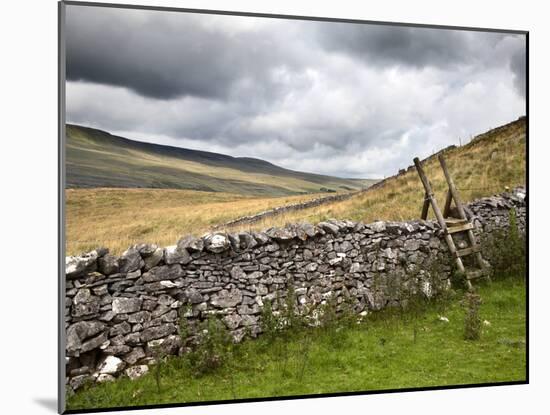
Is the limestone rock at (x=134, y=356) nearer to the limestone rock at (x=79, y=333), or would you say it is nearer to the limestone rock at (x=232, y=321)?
the limestone rock at (x=79, y=333)

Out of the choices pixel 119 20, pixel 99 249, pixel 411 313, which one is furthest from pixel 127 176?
pixel 411 313

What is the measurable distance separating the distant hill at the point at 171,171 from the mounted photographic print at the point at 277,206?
2cm

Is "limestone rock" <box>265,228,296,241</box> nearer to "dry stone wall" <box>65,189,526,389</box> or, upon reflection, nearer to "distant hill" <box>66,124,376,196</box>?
"dry stone wall" <box>65,189,526,389</box>

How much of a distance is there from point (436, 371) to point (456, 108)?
3275mm

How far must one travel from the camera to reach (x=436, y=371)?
6.77 metres

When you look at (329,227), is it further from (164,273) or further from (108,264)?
(108,264)

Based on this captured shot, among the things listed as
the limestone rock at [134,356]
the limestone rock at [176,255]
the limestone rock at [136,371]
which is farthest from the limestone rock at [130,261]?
the limestone rock at [136,371]

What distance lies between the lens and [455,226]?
8.11 m

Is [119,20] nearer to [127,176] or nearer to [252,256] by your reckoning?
[127,176]

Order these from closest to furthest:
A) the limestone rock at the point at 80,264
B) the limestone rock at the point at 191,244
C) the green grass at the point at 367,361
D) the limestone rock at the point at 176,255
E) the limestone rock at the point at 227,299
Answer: the limestone rock at the point at 80,264, the green grass at the point at 367,361, the limestone rock at the point at 176,255, the limestone rock at the point at 191,244, the limestone rock at the point at 227,299

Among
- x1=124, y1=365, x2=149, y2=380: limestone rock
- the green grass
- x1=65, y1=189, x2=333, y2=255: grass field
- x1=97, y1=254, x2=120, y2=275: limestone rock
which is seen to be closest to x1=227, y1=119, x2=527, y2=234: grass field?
x1=65, y1=189, x2=333, y2=255: grass field

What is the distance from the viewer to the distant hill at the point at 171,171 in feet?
19.2

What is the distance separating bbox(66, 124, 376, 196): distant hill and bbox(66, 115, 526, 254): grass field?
0.37ft

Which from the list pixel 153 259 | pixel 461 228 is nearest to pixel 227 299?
pixel 153 259
